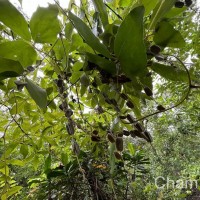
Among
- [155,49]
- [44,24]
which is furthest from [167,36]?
[44,24]

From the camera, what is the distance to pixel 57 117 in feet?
2.44

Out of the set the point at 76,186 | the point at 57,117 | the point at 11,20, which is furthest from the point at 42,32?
the point at 76,186

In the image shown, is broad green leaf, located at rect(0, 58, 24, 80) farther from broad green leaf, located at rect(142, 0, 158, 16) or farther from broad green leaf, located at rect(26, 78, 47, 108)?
broad green leaf, located at rect(142, 0, 158, 16)

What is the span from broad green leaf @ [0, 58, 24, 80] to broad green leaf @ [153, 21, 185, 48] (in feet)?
0.56

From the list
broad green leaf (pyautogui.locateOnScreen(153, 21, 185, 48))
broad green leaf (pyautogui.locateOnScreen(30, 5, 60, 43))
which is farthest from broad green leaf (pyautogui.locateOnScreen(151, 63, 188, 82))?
broad green leaf (pyautogui.locateOnScreen(30, 5, 60, 43))

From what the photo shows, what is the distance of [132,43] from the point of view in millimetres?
242

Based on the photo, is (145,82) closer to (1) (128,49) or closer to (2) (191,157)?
(1) (128,49)

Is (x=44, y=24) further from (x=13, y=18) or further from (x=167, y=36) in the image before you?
(x=167, y=36)

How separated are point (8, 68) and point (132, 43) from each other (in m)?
0.13

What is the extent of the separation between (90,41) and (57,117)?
501 millimetres

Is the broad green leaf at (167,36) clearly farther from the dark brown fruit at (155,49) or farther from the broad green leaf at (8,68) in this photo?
the broad green leaf at (8,68)

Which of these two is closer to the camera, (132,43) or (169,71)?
(132,43)

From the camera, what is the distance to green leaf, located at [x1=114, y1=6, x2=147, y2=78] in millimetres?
225

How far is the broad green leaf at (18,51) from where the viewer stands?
297mm
